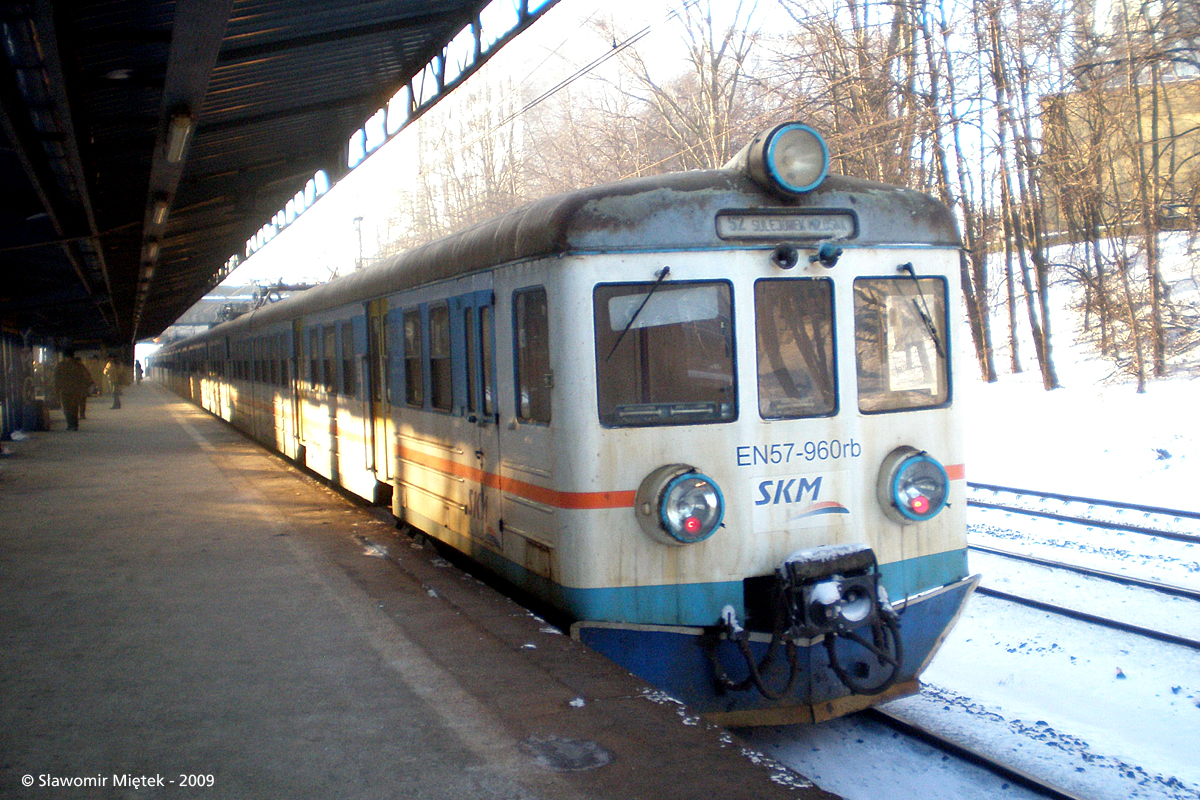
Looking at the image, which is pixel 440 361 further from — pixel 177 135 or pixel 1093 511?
pixel 1093 511

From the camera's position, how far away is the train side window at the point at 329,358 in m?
10.9

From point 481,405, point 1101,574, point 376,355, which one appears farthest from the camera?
point 376,355

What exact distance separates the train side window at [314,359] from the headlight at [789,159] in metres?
7.67

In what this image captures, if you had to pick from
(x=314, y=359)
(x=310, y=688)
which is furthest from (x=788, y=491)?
(x=314, y=359)

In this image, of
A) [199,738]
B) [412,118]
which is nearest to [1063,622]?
[199,738]

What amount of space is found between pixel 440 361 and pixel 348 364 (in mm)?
3555

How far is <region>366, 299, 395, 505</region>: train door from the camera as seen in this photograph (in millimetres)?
8648

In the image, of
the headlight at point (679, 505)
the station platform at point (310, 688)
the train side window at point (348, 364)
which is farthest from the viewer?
the train side window at point (348, 364)

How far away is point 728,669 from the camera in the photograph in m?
5.15

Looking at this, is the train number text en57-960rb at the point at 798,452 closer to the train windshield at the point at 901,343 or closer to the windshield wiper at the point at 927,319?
the train windshield at the point at 901,343

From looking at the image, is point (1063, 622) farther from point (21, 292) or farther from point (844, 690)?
point (21, 292)

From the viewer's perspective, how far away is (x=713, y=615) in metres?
5.11

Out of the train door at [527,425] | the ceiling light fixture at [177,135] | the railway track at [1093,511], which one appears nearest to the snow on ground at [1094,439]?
the railway track at [1093,511]

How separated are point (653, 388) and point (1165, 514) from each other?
8.10 m
